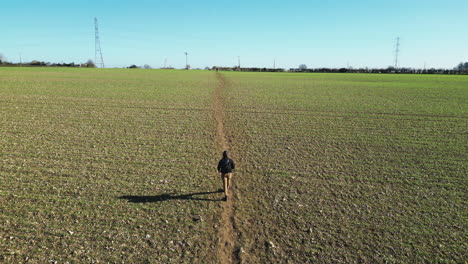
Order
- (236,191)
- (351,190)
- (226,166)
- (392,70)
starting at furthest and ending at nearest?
1. (392,70)
2. (351,190)
3. (236,191)
4. (226,166)

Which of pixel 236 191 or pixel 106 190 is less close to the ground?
pixel 106 190

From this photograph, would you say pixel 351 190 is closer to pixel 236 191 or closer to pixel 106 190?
pixel 236 191

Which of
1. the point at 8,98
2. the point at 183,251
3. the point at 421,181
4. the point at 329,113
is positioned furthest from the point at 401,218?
the point at 8,98

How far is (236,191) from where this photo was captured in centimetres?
1165

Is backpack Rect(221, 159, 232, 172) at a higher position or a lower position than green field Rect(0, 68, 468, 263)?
higher

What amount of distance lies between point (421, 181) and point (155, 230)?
11753 millimetres

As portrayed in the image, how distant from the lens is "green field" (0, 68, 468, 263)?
27.0ft

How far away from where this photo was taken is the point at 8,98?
29.0 metres

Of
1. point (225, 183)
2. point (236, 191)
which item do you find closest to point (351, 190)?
point (236, 191)

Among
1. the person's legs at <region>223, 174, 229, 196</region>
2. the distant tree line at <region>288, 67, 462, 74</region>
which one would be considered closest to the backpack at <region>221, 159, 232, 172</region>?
the person's legs at <region>223, 174, 229, 196</region>

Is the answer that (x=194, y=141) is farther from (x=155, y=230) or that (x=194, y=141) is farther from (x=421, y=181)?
(x=421, y=181)

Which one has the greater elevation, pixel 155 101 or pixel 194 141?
pixel 155 101

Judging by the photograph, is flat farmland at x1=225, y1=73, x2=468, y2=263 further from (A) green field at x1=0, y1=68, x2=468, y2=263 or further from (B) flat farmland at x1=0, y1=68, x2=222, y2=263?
(B) flat farmland at x1=0, y1=68, x2=222, y2=263

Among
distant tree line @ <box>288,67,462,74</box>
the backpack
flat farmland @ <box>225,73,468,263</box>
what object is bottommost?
flat farmland @ <box>225,73,468,263</box>
